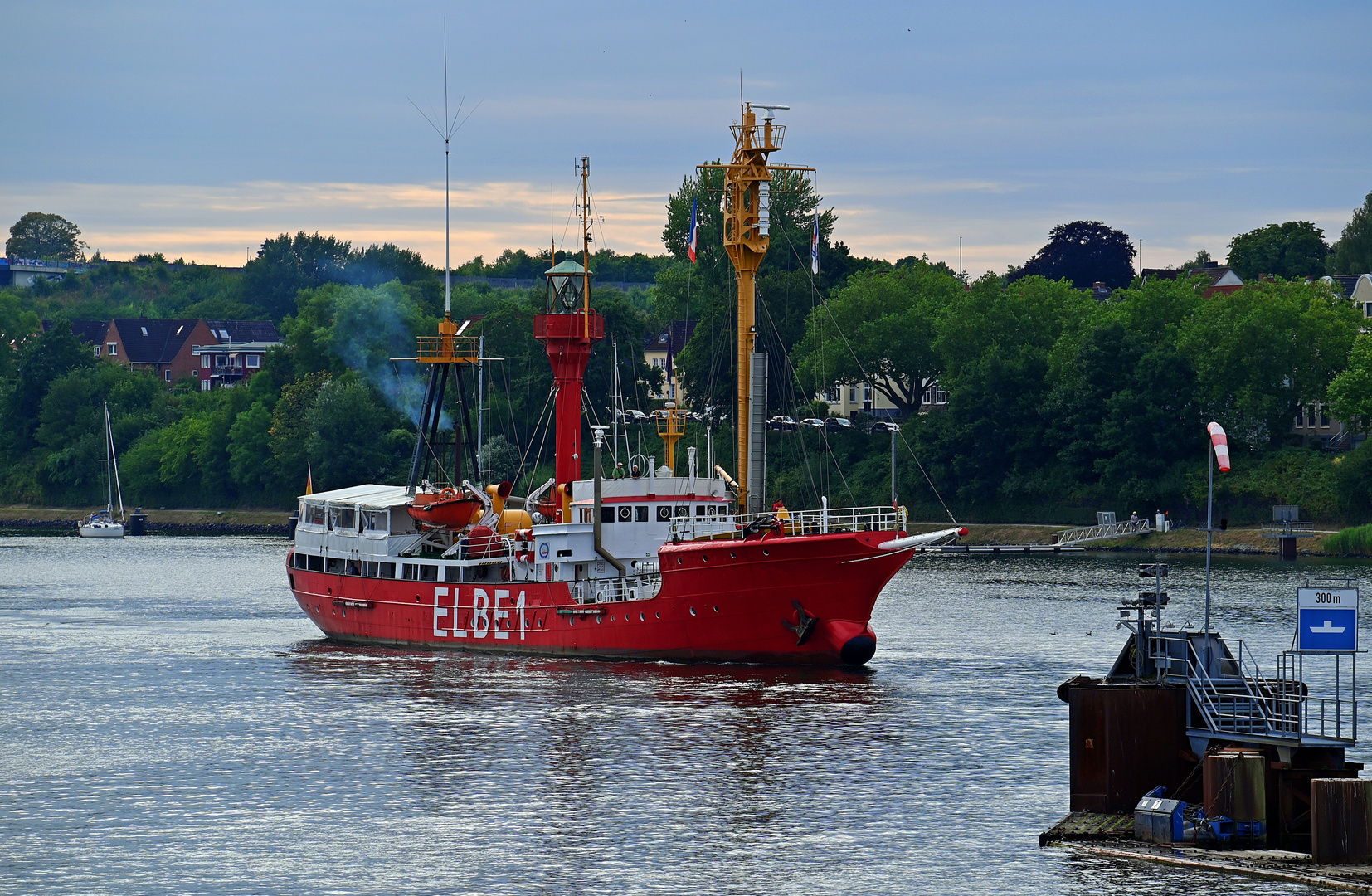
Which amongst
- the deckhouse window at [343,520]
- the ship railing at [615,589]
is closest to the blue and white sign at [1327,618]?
the ship railing at [615,589]

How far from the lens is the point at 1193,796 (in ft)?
109

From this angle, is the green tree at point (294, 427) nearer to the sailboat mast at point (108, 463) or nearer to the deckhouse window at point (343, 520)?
the sailboat mast at point (108, 463)

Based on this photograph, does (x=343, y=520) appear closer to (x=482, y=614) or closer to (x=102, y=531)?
(x=482, y=614)

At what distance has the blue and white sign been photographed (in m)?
34.2

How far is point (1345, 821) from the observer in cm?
3014

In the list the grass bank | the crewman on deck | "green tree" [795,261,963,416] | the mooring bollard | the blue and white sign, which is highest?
"green tree" [795,261,963,416]

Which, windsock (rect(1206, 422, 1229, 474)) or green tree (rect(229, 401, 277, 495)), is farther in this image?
green tree (rect(229, 401, 277, 495))

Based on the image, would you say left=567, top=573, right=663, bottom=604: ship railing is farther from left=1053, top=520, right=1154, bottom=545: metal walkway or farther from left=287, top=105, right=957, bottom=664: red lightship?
left=1053, top=520, right=1154, bottom=545: metal walkway

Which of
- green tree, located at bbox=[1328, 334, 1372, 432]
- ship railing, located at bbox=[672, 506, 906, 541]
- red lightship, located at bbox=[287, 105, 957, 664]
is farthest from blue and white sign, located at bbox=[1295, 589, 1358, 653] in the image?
green tree, located at bbox=[1328, 334, 1372, 432]

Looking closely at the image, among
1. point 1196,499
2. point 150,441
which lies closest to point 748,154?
point 1196,499

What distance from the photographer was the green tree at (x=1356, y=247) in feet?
598

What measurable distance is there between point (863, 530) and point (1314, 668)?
15721 millimetres

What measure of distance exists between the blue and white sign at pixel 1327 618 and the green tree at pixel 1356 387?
89.0 metres

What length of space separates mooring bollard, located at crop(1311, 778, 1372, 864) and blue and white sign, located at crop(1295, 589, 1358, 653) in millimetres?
4376
